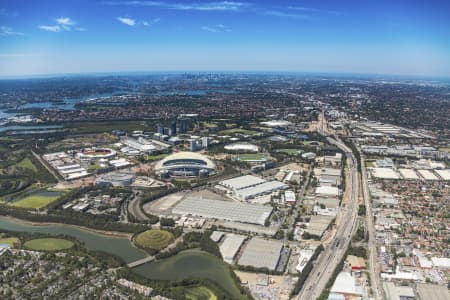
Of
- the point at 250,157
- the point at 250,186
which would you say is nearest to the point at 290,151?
the point at 250,157

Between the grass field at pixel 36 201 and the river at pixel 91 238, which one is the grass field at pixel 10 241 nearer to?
the river at pixel 91 238

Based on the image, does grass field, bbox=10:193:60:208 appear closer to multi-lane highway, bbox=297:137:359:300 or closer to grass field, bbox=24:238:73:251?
grass field, bbox=24:238:73:251

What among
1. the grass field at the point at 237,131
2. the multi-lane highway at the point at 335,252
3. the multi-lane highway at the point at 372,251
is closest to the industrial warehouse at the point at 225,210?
the multi-lane highway at the point at 335,252

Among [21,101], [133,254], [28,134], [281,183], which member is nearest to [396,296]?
[133,254]

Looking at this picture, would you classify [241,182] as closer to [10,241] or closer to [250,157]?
[250,157]

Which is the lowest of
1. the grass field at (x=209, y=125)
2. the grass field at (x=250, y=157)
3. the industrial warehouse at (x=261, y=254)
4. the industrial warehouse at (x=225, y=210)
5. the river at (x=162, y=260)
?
the river at (x=162, y=260)

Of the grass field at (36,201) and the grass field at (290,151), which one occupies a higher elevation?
the grass field at (290,151)

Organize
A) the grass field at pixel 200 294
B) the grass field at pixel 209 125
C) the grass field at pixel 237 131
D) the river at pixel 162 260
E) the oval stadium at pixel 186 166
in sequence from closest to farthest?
the grass field at pixel 200 294
the river at pixel 162 260
the oval stadium at pixel 186 166
the grass field at pixel 237 131
the grass field at pixel 209 125
